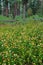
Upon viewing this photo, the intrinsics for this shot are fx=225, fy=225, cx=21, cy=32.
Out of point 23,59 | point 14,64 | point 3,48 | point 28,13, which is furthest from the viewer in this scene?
point 28,13

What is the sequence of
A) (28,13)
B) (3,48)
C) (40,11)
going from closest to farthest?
(3,48) → (28,13) → (40,11)

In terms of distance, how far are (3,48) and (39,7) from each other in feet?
128

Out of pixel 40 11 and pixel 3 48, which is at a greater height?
pixel 3 48

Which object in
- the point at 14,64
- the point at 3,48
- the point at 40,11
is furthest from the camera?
the point at 40,11

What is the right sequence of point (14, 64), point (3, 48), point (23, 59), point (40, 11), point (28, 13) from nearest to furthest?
1. point (14, 64)
2. point (23, 59)
3. point (3, 48)
4. point (28, 13)
5. point (40, 11)

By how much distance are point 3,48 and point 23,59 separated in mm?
786

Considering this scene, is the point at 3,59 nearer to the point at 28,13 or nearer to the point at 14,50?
the point at 14,50

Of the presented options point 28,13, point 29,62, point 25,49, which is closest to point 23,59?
point 29,62

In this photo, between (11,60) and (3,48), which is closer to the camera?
(11,60)

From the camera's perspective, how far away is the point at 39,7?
1750 inches

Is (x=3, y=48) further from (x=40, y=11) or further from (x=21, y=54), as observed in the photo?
(x=40, y=11)

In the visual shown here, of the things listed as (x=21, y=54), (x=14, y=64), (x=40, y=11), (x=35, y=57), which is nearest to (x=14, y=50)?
(x=21, y=54)

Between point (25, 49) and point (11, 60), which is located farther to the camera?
point (25, 49)

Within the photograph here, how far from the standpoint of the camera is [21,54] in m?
5.84
